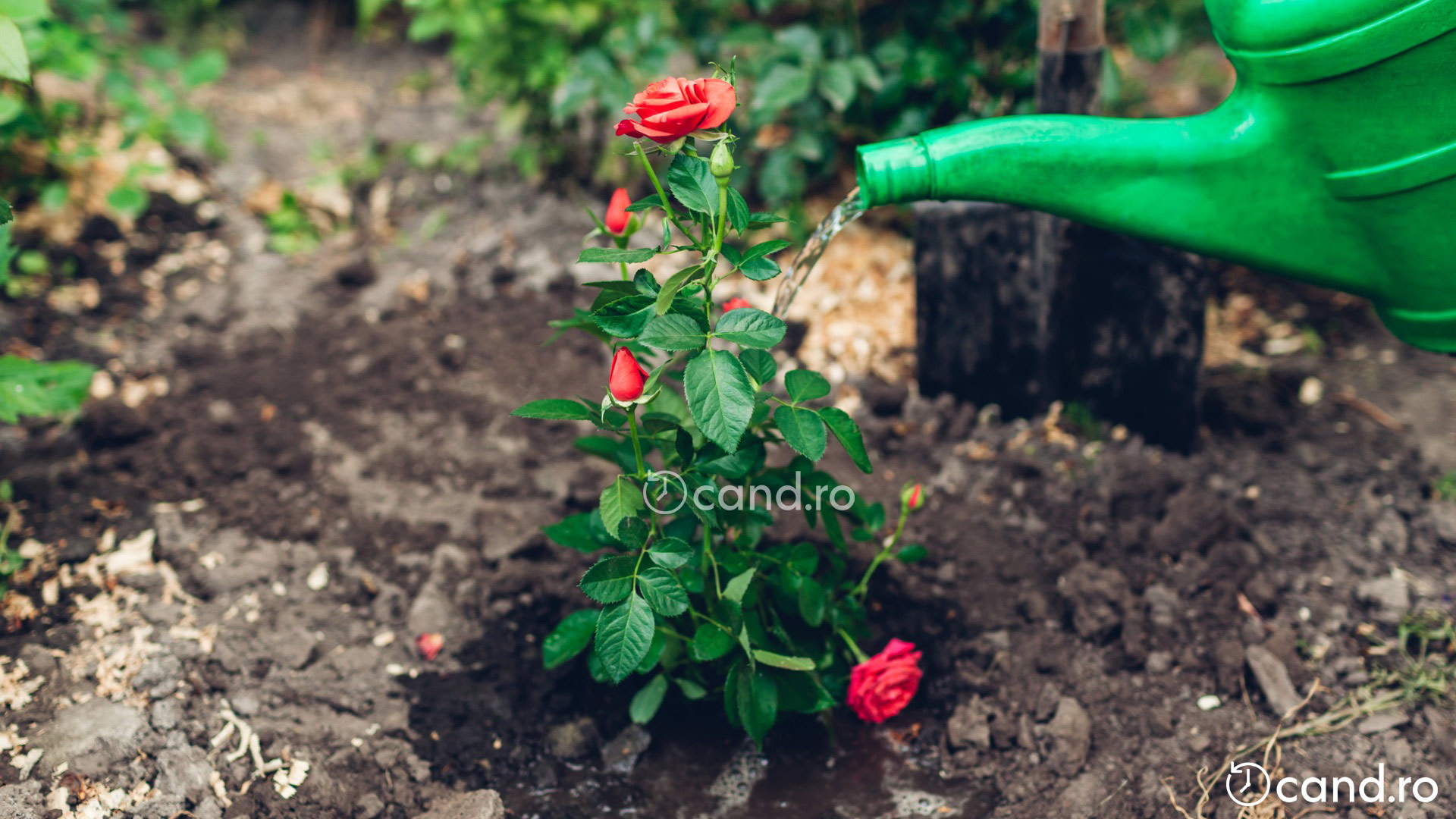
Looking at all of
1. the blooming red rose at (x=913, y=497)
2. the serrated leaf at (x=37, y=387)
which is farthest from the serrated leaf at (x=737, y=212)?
the serrated leaf at (x=37, y=387)

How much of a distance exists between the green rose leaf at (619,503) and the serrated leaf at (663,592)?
0.08m

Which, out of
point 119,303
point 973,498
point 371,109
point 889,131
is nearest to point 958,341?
point 973,498

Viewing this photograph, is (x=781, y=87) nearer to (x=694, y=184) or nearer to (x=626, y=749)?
(x=694, y=184)

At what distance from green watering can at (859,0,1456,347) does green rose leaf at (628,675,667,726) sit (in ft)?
2.84

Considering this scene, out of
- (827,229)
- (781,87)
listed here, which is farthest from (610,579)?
(781,87)

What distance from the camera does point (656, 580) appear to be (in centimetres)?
135

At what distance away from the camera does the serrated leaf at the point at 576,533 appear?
61.5 inches

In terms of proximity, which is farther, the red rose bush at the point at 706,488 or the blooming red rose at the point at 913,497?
the blooming red rose at the point at 913,497

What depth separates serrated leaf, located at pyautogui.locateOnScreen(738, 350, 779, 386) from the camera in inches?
54.6

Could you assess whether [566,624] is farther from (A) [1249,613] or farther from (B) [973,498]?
(A) [1249,613]

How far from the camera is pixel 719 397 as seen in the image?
1.24 metres

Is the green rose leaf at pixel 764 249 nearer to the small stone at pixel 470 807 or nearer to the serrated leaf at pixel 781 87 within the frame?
the small stone at pixel 470 807

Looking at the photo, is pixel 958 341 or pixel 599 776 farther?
pixel 958 341

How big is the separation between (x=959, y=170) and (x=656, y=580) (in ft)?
2.55
